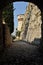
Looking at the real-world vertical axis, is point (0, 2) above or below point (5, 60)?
above

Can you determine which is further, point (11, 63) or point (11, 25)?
point (11, 25)

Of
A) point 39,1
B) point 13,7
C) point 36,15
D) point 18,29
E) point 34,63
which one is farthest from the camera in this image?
point 18,29

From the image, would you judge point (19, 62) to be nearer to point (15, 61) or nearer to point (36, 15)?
point (15, 61)

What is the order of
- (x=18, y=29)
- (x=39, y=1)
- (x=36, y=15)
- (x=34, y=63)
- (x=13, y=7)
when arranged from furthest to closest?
(x=18, y=29) < (x=36, y=15) < (x=13, y=7) < (x=39, y=1) < (x=34, y=63)

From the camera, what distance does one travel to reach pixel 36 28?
1830 cm

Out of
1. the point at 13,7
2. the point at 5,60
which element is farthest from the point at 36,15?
the point at 5,60

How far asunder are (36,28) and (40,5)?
24.7 ft

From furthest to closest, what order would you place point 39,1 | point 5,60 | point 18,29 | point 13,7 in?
point 18,29 → point 13,7 → point 39,1 → point 5,60

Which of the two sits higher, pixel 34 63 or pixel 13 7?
pixel 13 7

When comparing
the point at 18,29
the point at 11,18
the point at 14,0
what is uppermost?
the point at 14,0

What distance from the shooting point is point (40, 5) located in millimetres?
10844

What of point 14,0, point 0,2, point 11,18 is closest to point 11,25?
point 11,18

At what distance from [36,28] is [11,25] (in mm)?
2232

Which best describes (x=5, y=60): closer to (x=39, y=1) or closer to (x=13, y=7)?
(x=39, y=1)
